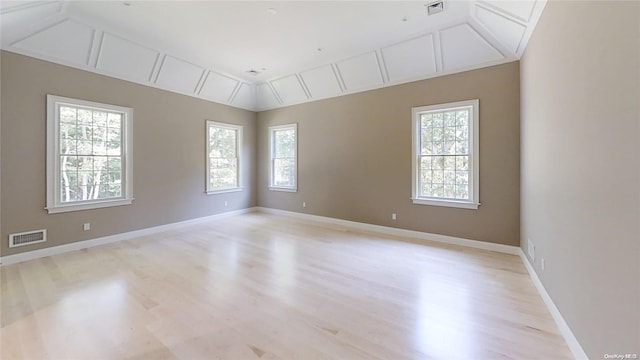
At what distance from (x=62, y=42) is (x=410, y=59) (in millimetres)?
5136

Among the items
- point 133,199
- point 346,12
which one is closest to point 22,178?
point 133,199

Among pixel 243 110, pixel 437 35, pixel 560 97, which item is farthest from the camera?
pixel 243 110

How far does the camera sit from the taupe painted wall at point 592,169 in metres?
1.21

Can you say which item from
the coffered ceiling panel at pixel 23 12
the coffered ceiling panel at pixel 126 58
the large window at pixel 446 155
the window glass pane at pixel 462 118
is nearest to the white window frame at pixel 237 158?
the coffered ceiling panel at pixel 126 58

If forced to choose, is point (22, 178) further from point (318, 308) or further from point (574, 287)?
point (574, 287)

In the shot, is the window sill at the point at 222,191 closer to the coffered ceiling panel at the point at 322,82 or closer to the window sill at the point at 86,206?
the window sill at the point at 86,206

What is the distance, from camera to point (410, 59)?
4375 millimetres

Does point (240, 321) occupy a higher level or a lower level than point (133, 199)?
lower

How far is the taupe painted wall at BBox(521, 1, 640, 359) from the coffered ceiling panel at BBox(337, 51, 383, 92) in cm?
253

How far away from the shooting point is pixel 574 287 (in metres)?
1.81

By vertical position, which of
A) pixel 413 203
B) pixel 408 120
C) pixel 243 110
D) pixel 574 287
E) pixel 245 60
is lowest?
pixel 574 287

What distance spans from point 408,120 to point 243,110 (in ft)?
13.7

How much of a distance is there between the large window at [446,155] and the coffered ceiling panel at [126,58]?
15.4 ft

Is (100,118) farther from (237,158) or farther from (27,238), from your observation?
(237,158)
